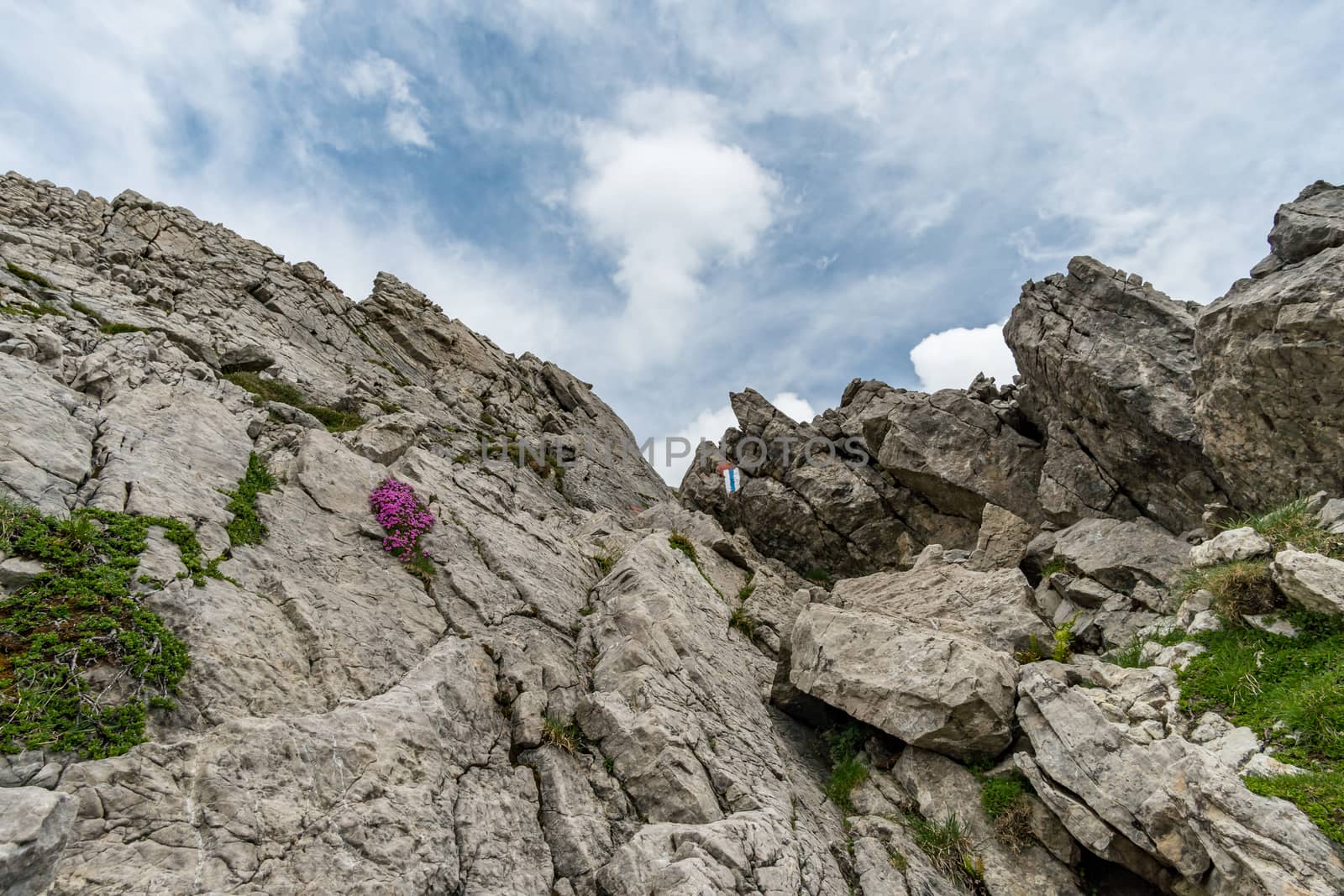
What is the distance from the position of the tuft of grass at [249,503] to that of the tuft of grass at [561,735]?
25.3 ft

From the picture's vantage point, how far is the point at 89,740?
8.23 meters

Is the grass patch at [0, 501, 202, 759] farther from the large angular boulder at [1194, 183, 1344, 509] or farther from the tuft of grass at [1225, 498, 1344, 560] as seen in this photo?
the large angular boulder at [1194, 183, 1344, 509]

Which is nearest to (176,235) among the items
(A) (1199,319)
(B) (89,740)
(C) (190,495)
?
(C) (190,495)

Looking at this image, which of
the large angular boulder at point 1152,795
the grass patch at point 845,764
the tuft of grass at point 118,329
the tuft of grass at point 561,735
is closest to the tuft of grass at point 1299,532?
the large angular boulder at point 1152,795

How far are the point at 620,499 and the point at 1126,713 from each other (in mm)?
31399

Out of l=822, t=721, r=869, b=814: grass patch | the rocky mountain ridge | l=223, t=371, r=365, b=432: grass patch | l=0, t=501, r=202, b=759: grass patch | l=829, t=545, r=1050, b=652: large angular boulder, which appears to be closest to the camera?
l=0, t=501, r=202, b=759: grass patch

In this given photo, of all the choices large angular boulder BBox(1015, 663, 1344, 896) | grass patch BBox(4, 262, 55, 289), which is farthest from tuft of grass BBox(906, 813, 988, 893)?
grass patch BBox(4, 262, 55, 289)

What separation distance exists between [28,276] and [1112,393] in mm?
41807

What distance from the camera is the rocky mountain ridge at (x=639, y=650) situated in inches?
342

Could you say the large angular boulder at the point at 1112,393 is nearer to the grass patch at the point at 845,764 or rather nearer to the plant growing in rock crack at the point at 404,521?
the grass patch at the point at 845,764

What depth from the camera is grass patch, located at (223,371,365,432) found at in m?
26.7

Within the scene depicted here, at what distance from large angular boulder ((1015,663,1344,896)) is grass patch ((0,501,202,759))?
15.6 meters

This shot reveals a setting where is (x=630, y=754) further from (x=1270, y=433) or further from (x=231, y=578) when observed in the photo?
(x=1270, y=433)

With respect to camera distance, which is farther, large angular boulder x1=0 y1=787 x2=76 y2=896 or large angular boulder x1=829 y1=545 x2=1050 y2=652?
large angular boulder x1=829 y1=545 x2=1050 y2=652
